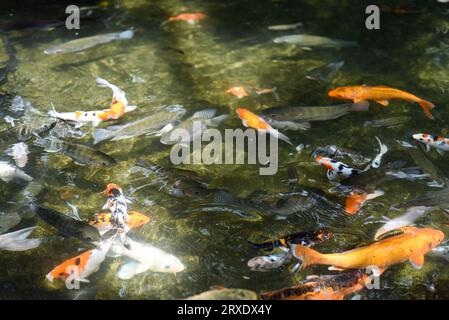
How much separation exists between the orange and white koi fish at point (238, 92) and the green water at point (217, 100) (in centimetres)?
8

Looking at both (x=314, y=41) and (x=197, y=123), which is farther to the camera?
(x=314, y=41)

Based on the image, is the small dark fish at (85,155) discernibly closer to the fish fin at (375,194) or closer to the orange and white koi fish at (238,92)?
the orange and white koi fish at (238,92)

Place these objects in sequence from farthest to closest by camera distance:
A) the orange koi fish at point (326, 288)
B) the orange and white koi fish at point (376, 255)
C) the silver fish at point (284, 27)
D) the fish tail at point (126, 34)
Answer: the silver fish at point (284, 27) < the fish tail at point (126, 34) < the orange and white koi fish at point (376, 255) < the orange koi fish at point (326, 288)

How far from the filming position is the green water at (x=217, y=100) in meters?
3.07

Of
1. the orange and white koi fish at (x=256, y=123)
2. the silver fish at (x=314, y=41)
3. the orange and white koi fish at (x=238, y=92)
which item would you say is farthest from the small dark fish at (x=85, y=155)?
the silver fish at (x=314, y=41)

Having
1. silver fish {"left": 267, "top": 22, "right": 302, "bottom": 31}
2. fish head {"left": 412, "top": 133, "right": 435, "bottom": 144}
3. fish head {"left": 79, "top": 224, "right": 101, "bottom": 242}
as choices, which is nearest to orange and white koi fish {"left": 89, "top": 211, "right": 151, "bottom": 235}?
fish head {"left": 79, "top": 224, "right": 101, "bottom": 242}

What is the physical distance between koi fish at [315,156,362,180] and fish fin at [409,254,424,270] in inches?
34.1

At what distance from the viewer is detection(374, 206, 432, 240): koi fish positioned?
3264 millimetres

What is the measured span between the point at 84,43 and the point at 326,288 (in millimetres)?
4226

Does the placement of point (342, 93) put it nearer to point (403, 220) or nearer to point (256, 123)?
point (256, 123)

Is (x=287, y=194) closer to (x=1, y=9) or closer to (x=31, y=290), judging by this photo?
(x=31, y=290)

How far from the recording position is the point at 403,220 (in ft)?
10.9

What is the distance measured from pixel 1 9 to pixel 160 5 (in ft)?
7.34

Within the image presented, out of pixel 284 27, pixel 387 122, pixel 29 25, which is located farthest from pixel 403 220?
pixel 29 25
